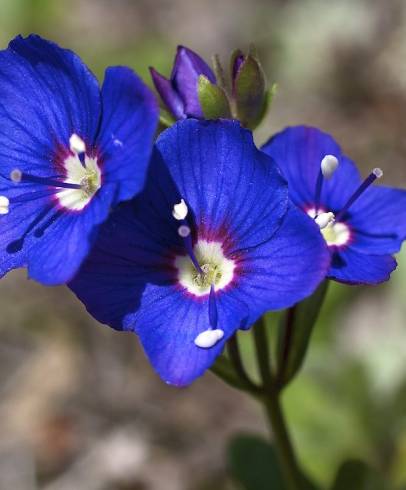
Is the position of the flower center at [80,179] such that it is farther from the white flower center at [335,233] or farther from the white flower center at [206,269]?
the white flower center at [335,233]

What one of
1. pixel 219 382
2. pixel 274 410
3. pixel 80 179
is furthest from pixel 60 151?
pixel 219 382


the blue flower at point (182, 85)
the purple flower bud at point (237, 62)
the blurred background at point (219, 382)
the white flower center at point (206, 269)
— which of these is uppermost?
the purple flower bud at point (237, 62)

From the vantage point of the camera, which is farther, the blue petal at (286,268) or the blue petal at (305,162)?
the blue petal at (305,162)

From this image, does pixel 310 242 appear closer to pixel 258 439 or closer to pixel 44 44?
pixel 44 44

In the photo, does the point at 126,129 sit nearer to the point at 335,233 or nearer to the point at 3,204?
the point at 3,204

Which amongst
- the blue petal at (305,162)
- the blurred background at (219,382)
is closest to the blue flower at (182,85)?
the blue petal at (305,162)

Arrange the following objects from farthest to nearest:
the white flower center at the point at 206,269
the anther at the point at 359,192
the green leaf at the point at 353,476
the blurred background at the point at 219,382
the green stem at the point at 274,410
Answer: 1. the blurred background at the point at 219,382
2. the green leaf at the point at 353,476
3. the green stem at the point at 274,410
4. the anther at the point at 359,192
5. the white flower center at the point at 206,269
